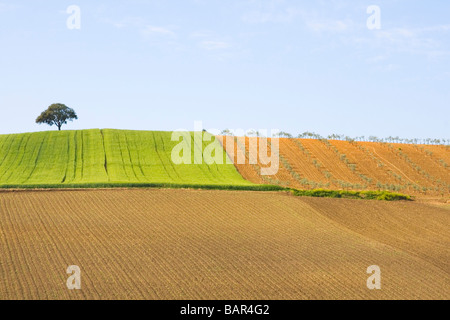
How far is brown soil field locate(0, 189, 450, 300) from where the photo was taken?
1989cm

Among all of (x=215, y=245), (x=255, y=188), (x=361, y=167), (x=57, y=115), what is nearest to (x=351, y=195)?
(x=255, y=188)

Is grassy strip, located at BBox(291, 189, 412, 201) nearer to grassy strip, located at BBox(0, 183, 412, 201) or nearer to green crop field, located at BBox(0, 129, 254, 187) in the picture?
grassy strip, located at BBox(0, 183, 412, 201)

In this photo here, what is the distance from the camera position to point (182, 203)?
125 feet

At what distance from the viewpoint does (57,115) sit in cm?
8431

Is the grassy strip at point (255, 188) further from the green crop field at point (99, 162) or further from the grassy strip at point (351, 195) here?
the green crop field at point (99, 162)

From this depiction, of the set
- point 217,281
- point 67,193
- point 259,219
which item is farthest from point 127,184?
point 217,281

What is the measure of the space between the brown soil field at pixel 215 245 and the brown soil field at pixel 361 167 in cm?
1024

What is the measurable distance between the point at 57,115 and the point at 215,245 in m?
63.2

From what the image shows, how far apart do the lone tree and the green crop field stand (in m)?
15.4

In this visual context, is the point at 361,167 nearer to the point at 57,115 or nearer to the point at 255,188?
the point at 255,188

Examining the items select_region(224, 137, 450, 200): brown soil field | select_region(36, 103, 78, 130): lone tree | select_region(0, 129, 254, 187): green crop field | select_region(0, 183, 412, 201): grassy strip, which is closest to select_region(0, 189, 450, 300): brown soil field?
select_region(0, 183, 412, 201): grassy strip
